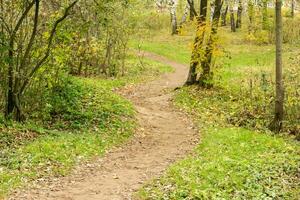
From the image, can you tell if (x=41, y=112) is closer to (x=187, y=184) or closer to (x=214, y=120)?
(x=214, y=120)

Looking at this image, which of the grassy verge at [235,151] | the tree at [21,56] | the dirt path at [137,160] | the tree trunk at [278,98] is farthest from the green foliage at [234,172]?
the tree at [21,56]

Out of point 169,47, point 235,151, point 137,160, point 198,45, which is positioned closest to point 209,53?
point 198,45

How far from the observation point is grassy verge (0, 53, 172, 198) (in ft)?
36.2

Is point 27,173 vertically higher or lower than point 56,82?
lower

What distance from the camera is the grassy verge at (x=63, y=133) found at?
36.2ft

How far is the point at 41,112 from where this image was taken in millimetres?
15750

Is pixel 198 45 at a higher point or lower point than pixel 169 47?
higher

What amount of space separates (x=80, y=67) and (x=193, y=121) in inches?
346

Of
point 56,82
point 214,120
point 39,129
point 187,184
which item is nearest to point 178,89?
Answer: point 214,120

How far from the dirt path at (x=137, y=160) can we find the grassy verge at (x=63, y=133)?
0.44m

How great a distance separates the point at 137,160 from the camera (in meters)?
12.6

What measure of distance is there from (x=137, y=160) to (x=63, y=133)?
292 cm

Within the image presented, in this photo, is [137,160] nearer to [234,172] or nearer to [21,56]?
[234,172]

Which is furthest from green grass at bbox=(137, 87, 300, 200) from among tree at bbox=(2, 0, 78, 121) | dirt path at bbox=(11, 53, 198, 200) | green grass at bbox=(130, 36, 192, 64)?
green grass at bbox=(130, 36, 192, 64)
